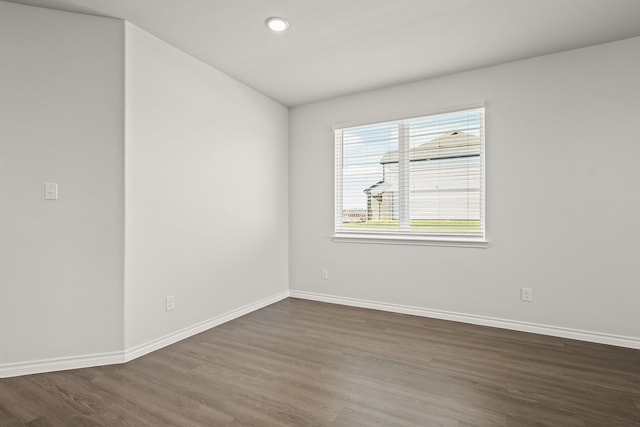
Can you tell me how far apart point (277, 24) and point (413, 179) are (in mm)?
2164

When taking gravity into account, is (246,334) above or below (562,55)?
below

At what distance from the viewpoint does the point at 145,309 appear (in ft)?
8.69

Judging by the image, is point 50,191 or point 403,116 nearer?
point 50,191

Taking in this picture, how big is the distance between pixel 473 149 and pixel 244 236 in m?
2.72

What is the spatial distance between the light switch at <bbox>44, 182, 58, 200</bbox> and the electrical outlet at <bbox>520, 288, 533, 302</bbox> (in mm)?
4106

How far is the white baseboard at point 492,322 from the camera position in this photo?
110 inches

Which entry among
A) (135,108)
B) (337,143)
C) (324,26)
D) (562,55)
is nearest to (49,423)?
(135,108)

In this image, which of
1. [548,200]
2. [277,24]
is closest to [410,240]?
[548,200]

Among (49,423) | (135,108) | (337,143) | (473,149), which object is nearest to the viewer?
(49,423)

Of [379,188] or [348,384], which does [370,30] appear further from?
[348,384]

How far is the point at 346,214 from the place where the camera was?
416cm

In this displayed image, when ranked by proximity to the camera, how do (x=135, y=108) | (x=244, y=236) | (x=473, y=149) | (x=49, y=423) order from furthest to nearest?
(x=244, y=236) < (x=473, y=149) < (x=135, y=108) < (x=49, y=423)

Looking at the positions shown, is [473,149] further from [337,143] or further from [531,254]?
[337,143]

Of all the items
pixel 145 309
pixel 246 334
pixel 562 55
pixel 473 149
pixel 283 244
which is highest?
pixel 562 55
